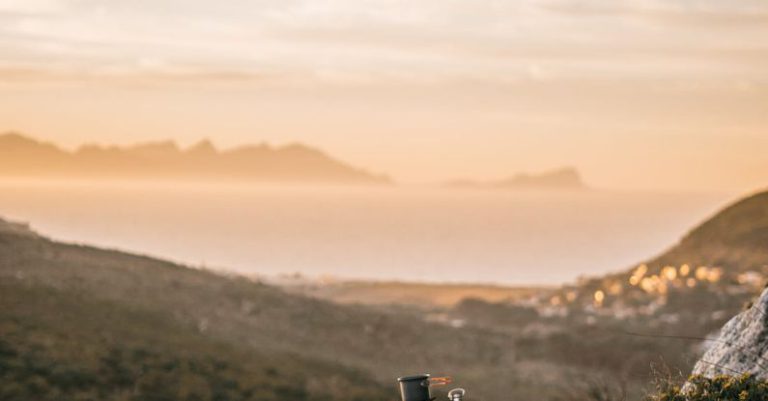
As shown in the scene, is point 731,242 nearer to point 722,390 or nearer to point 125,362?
point 125,362

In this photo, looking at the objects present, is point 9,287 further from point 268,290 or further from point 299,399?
point 268,290

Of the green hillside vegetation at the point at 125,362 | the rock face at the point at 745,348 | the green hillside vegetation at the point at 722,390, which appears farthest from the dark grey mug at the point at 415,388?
the green hillside vegetation at the point at 125,362

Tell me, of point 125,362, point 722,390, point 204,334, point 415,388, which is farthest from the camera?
point 204,334

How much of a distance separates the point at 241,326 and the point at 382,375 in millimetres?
5976

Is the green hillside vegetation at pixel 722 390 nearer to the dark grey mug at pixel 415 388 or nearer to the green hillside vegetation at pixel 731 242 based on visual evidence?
the dark grey mug at pixel 415 388

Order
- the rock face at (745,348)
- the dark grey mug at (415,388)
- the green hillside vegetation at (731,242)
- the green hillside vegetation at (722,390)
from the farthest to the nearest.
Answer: the green hillside vegetation at (731,242), the rock face at (745,348), the dark grey mug at (415,388), the green hillside vegetation at (722,390)

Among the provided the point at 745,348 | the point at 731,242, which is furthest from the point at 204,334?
the point at 731,242

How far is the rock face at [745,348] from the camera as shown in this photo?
9844 millimetres

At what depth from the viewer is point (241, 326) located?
34.6 m

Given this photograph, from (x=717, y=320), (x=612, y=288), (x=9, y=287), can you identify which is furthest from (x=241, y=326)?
(x=612, y=288)

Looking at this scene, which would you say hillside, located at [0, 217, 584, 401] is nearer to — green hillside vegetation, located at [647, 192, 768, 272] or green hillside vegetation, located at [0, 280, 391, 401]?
green hillside vegetation, located at [0, 280, 391, 401]

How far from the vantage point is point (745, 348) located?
1005 cm

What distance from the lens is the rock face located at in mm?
9844

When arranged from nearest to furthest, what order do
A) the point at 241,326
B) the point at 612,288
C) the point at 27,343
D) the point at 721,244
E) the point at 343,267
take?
the point at 27,343 < the point at 241,326 < the point at 612,288 < the point at 721,244 < the point at 343,267
